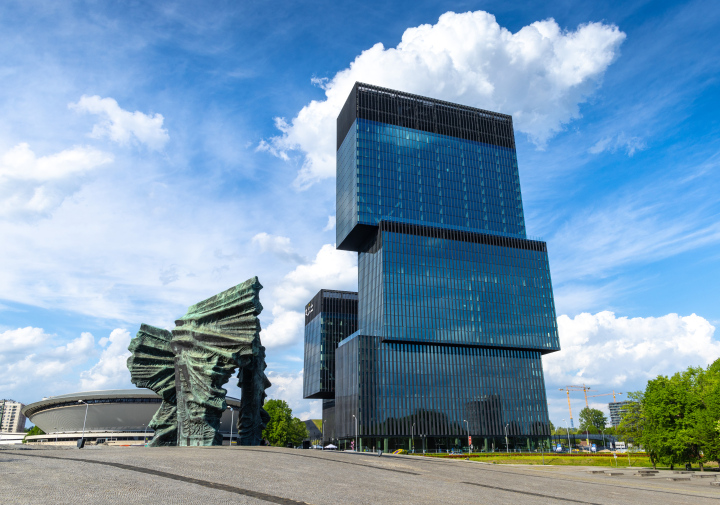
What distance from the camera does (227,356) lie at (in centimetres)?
4553

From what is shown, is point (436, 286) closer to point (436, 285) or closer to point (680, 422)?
point (436, 285)

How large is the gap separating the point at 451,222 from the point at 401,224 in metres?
13.5

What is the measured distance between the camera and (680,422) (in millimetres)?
47938

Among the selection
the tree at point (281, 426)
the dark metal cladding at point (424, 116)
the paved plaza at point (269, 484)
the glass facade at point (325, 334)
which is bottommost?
the paved plaza at point (269, 484)

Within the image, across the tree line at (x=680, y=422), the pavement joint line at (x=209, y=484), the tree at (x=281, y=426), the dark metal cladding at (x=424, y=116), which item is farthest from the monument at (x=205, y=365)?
the dark metal cladding at (x=424, y=116)

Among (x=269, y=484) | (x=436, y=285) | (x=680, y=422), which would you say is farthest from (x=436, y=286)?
(x=269, y=484)

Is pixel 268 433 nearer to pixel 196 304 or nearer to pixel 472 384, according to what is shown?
pixel 472 384

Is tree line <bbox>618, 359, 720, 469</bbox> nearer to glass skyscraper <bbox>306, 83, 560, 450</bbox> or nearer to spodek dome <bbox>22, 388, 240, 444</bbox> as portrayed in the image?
glass skyscraper <bbox>306, 83, 560, 450</bbox>

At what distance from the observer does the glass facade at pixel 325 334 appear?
143 meters

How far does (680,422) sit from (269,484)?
141 ft

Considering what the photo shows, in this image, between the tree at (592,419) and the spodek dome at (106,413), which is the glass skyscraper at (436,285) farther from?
the tree at (592,419)

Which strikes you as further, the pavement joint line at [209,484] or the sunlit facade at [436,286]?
the sunlit facade at [436,286]

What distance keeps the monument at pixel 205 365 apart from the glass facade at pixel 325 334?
299 ft

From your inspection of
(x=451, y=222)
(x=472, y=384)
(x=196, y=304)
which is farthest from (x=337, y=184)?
(x=196, y=304)
